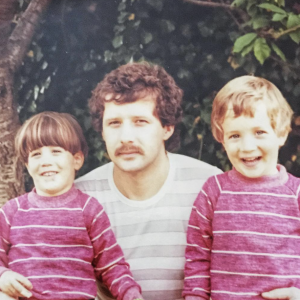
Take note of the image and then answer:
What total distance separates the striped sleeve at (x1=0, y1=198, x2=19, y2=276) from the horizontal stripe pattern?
336 mm

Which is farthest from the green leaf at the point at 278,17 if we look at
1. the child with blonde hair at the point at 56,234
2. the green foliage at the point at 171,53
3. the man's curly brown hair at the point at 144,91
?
the child with blonde hair at the point at 56,234

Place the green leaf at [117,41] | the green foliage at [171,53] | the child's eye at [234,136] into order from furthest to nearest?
the green leaf at [117,41]
the green foliage at [171,53]
the child's eye at [234,136]

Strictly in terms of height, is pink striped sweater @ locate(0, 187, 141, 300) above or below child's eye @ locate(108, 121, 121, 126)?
below

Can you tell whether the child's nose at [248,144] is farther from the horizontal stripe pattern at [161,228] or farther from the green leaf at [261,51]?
the green leaf at [261,51]

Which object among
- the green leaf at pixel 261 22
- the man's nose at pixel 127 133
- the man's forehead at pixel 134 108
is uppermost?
the green leaf at pixel 261 22

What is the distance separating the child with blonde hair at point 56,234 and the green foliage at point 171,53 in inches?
4.5

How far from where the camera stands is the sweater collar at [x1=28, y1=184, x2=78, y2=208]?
1728mm

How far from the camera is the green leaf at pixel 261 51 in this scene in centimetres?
168

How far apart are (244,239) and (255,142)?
0.32 m

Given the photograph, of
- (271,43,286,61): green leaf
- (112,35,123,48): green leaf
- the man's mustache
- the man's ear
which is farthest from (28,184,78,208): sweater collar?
(271,43,286,61): green leaf

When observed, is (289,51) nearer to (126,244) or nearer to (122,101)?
(122,101)

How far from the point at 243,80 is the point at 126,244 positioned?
0.74 meters

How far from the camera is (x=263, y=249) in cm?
152

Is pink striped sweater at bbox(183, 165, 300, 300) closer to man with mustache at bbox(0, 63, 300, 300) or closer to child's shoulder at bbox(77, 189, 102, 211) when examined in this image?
man with mustache at bbox(0, 63, 300, 300)
